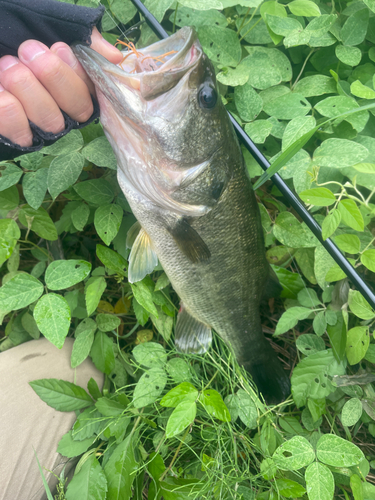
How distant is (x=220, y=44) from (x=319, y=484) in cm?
185

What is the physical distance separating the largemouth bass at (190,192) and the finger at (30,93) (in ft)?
0.52

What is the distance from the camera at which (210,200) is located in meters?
1.21

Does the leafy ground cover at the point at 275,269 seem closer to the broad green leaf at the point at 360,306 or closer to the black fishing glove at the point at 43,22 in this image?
the broad green leaf at the point at 360,306

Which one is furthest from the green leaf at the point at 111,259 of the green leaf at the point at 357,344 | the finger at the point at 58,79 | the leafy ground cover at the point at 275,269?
the green leaf at the point at 357,344

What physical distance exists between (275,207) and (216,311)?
0.74 meters

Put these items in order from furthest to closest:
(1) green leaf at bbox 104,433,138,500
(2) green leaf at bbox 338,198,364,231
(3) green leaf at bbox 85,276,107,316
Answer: (3) green leaf at bbox 85,276,107,316
(1) green leaf at bbox 104,433,138,500
(2) green leaf at bbox 338,198,364,231

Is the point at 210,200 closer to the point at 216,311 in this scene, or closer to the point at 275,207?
the point at 216,311

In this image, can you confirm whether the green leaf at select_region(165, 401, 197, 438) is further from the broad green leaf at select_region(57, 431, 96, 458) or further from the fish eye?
the fish eye

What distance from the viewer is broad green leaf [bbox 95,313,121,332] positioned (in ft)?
5.42

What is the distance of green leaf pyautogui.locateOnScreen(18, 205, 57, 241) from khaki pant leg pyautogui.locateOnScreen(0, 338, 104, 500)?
0.63m

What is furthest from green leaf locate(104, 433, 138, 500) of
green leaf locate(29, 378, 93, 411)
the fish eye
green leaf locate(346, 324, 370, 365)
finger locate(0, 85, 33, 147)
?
the fish eye

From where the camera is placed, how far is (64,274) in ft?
4.39

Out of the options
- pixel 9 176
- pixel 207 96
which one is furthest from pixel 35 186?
pixel 207 96

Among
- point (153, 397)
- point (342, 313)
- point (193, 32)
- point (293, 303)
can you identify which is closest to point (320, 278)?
point (342, 313)
